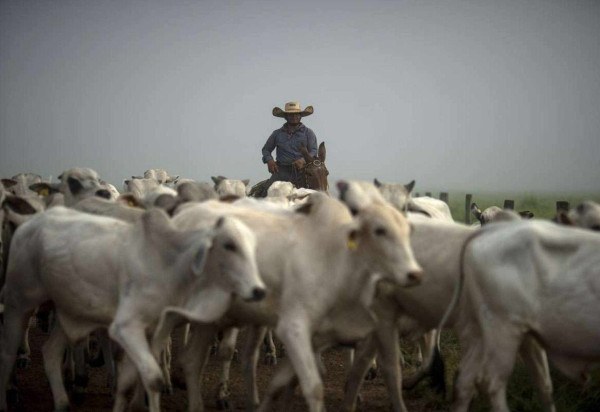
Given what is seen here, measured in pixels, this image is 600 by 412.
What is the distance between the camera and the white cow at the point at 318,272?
5.17 metres

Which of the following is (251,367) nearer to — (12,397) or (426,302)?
(426,302)

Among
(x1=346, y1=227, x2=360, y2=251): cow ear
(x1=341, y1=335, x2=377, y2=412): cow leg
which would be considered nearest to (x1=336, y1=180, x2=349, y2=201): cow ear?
(x1=346, y1=227, x2=360, y2=251): cow ear

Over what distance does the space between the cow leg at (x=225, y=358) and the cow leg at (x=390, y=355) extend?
122 centimetres

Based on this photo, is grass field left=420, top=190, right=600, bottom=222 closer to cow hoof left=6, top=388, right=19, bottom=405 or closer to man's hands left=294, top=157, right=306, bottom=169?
man's hands left=294, top=157, right=306, bottom=169

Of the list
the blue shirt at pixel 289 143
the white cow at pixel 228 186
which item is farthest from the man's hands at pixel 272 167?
the white cow at pixel 228 186

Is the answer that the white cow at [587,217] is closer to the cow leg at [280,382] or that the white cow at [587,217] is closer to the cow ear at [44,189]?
the cow leg at [280,382]

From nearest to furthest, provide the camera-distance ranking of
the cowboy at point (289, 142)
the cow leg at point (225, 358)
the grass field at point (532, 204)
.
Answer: the cow leg at point (225, 358) < the cowboy at point (289, 142) < the grass field at point (532, 204)

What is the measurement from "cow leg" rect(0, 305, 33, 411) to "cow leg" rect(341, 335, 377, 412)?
2579 millimetres

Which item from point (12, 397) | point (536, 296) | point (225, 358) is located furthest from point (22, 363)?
point (536, 296)

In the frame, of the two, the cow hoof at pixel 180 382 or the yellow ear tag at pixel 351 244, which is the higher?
the yellow ear tag at pixel 351 244

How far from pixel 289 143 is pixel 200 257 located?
7.58 meters

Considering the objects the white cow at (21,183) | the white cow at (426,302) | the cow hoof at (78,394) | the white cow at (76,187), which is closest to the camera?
the white cow at (426,302)

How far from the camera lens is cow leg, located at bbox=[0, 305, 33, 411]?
20.8ft

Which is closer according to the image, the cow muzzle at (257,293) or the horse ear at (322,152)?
the cow muzzle at (257,293)
